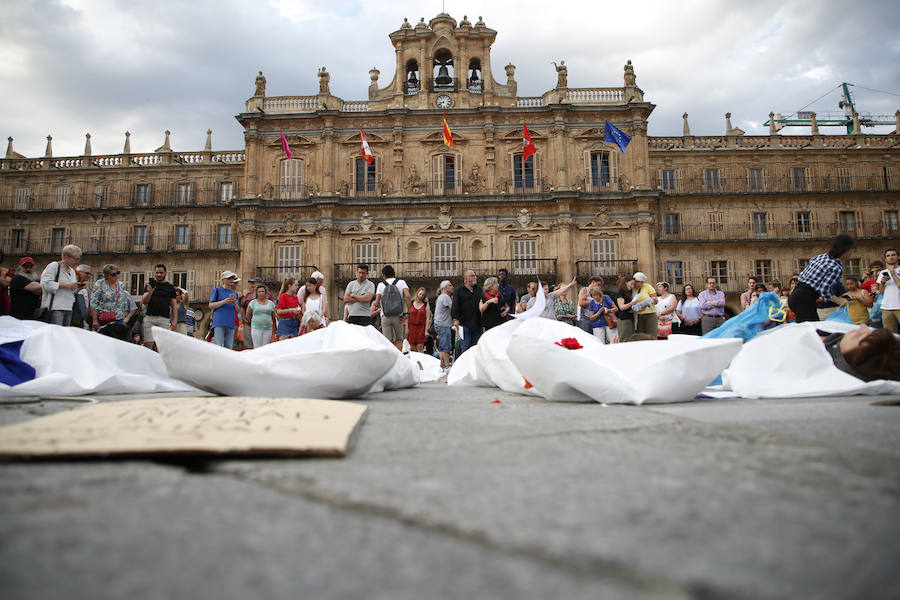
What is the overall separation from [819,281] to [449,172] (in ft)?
66.6

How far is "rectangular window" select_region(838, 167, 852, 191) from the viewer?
27812 millimetres

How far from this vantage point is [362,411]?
8.45 ft

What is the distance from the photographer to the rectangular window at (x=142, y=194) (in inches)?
1153

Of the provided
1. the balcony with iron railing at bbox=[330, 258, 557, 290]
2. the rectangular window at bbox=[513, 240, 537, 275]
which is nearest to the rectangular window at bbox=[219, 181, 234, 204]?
the balcony with iron railing at bbox=[330, 258, 557, 290]

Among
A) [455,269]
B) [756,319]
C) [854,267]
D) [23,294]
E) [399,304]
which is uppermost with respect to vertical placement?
[854,267]

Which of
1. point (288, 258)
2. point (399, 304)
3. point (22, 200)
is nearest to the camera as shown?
point (399, 304)

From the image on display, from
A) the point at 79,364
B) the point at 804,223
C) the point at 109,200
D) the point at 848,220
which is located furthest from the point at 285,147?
the point at 848,220

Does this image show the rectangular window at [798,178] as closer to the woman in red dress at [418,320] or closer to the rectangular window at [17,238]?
the woman in red dress at [418,320]

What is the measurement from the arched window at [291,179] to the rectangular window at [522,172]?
925cm

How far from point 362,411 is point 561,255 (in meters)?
21.4

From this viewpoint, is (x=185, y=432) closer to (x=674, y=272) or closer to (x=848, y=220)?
(x=674, y=272)

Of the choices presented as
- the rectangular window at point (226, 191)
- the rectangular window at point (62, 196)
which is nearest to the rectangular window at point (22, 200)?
the rectangular window at point (62, 196)

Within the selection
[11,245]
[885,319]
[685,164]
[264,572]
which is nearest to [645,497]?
[264,572]

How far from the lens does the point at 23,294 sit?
6160 millimetres
